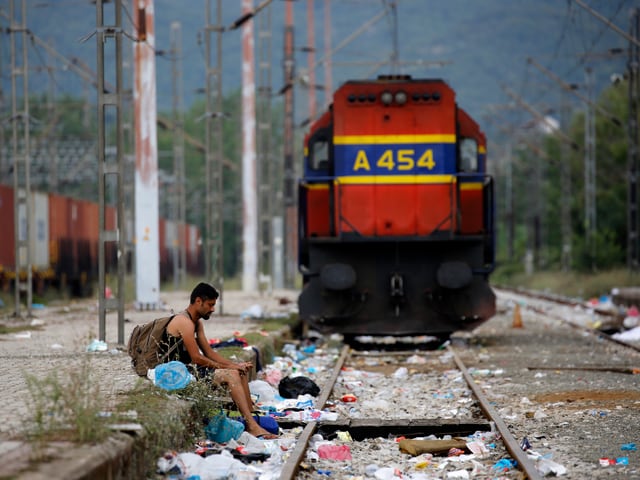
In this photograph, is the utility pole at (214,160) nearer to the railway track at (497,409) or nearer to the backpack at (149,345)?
the railway track at (497,409)

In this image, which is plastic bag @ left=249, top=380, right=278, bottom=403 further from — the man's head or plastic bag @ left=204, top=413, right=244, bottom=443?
plastic bag @ left=204, top=413, right=244, bottom=443

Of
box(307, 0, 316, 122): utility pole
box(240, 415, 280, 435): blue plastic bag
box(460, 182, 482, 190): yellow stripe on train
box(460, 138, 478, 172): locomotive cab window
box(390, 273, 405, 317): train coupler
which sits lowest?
box(240, 415, 280, 435): blue plastic bag

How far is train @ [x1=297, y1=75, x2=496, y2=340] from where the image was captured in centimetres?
1741

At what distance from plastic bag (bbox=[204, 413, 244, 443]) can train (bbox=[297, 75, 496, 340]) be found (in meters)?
8.14

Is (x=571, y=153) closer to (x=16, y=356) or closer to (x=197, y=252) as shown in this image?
(x=197, y=252)

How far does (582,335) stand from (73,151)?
146 feet

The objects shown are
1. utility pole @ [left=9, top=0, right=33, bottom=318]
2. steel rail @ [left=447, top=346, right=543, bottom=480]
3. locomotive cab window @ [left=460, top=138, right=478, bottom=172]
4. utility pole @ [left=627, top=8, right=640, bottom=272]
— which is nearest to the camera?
steel rail @ [left=447, top=346, right=543, bottom=480]

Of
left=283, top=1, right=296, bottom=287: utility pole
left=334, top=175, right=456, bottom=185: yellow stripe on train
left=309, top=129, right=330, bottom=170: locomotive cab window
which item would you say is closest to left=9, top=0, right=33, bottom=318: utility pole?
left=309, top=129, right=330, bottom=170: locomotive cab window

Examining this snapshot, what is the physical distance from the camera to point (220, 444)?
913 cm

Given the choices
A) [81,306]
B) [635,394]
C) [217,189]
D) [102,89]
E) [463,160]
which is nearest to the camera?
[635,394]

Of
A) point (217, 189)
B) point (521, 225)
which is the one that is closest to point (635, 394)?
point (217, 189)

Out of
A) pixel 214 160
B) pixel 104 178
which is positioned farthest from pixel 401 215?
pixel 214 160

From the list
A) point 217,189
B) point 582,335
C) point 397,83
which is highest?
point 397,83

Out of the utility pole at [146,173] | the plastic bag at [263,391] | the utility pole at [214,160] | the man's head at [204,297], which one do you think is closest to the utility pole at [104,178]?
the plastic bag at [263,391]
